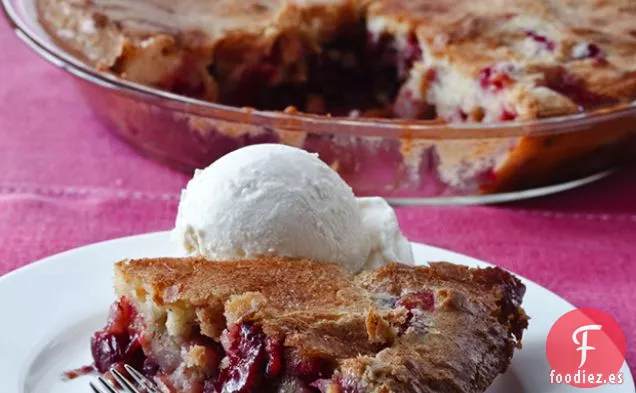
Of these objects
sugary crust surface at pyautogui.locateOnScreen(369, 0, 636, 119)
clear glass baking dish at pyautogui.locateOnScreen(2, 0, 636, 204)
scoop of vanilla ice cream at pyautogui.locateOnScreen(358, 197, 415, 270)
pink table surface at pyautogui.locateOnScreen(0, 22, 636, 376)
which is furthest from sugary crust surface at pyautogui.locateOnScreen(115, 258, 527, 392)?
sugary crust surface at pyautogui.locateOnScreen(369, 0, 636, 119)

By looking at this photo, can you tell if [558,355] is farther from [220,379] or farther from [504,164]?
[504,164]

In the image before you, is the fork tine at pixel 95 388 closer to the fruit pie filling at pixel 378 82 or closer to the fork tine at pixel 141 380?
the fork tine at pixel 141 380

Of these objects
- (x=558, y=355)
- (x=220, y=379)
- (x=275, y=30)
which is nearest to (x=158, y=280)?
(x=220, y=379)

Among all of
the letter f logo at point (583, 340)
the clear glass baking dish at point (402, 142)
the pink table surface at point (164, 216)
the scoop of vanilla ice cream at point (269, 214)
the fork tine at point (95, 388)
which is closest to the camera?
the fork tine at point (95, 388)

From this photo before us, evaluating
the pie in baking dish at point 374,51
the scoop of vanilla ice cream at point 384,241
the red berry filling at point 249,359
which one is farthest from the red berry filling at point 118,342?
the pie in baking dish at point 374,51

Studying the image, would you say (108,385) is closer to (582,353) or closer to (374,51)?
(582,353)
